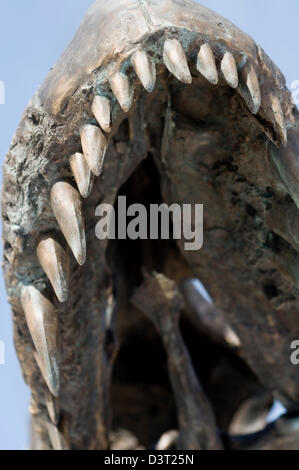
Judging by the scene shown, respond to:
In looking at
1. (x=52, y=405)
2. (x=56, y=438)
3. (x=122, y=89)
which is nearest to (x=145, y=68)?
(x=122, y=89)

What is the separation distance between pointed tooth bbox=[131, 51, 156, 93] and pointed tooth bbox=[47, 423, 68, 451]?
3.70ft

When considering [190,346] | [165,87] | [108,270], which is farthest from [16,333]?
[190,346]

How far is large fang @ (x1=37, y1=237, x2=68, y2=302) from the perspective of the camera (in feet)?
5.25

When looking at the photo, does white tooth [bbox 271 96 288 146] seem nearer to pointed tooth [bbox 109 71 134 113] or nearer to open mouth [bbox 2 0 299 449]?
open mouth [bbox 2 0 299 449]

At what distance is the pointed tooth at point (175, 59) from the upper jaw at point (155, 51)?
18 millimetres

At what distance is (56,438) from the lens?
2.08 meters

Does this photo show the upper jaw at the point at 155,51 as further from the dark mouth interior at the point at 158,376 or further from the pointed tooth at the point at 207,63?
the dark mouth interior at the point at 158,376

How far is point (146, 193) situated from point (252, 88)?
2.87 feet

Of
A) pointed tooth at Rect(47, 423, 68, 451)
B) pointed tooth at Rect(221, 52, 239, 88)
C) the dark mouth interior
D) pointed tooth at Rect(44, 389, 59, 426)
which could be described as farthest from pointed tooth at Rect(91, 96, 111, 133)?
the dark mouth interior

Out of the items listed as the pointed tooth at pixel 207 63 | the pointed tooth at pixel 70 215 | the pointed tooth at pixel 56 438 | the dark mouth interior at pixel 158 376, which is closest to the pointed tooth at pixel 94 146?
the pointed tooth at pixel 70 215

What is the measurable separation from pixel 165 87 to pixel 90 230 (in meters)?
0.41

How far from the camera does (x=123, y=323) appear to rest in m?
2.83

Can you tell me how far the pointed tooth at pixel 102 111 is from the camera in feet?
4.80

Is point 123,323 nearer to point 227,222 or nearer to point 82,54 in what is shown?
point 227,222
